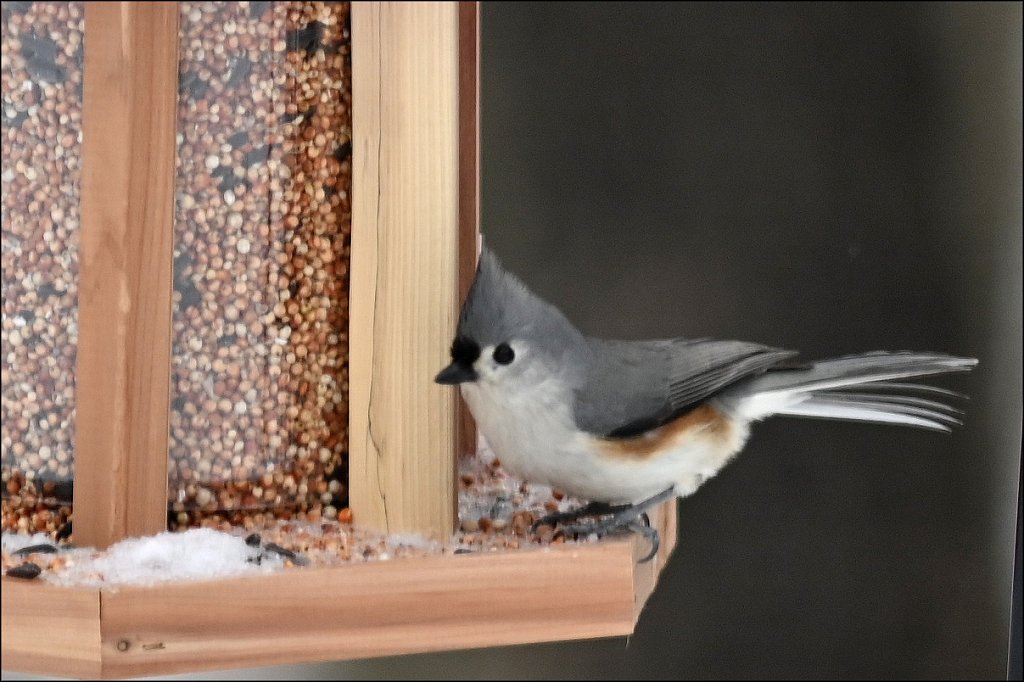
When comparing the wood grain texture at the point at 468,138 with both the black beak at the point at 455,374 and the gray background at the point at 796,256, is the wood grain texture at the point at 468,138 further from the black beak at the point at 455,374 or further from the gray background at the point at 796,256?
the gray background at the point at 796,256

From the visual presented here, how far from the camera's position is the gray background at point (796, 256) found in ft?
6.75

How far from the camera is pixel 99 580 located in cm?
84

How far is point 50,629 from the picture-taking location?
80cm

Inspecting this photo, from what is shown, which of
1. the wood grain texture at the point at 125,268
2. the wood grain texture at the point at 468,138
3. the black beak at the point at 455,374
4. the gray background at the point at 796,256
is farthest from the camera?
the gray background at the point at 796,256

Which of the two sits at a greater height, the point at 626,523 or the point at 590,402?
the point at 590,402

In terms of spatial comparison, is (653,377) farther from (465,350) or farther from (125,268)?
(125,268)

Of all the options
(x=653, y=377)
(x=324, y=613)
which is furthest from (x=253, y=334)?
(x=653, y=377)

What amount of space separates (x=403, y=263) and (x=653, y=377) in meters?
0.31

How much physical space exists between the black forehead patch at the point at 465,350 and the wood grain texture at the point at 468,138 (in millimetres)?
282

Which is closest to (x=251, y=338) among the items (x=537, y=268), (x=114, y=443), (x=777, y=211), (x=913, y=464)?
(x=114, y=443)

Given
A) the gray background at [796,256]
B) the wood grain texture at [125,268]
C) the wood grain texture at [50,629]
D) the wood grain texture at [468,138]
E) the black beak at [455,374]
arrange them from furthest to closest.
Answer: the gray background at [796,256] < the wood grain texture at [468,138] < the black beak at [455,374] < the wood grain texture at [125,268] < the wood grain texture at [50,629]

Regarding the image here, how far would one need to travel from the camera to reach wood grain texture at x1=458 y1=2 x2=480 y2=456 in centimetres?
133

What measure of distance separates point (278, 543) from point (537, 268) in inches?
45.9

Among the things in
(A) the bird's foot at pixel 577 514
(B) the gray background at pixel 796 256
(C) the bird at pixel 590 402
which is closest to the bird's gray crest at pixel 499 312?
(C) the bird at pixel 590 402
